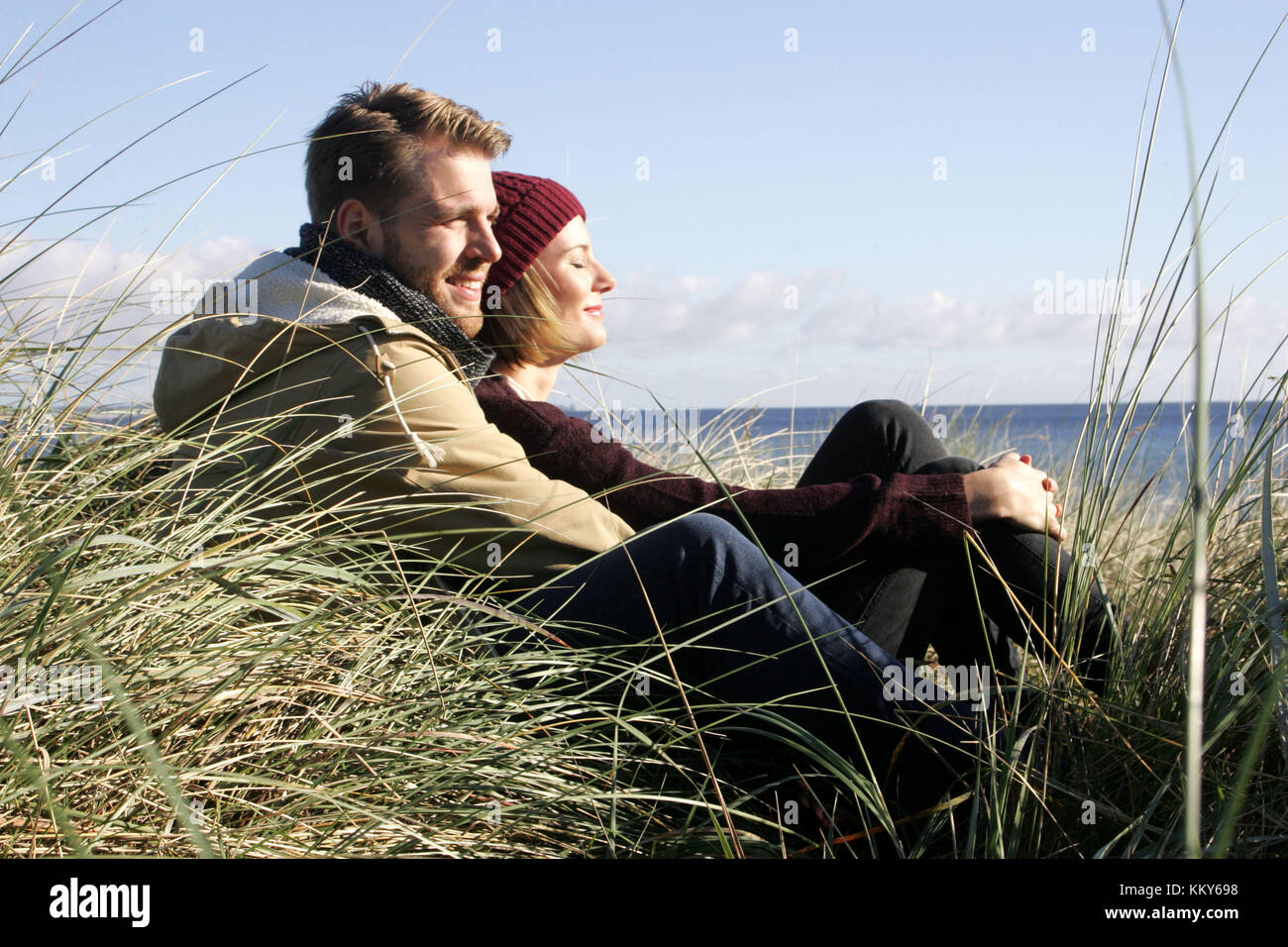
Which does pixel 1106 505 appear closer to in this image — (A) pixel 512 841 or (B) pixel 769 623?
(B) pixel 769 623

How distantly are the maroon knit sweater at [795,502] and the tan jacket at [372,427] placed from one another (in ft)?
0.76

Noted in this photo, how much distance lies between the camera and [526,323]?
288 centimetres

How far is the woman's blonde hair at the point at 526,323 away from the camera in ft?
9.43

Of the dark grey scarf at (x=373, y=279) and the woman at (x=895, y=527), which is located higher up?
the dark grey scarf at (x=373, y=279)

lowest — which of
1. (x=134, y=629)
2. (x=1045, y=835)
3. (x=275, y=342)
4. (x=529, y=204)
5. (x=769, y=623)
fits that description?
(x=1045, y=835)

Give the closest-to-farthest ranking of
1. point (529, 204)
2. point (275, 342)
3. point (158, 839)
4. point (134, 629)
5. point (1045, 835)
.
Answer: point (158, 839)
point (134, 629)
point (1045, 835)
point (275, 342)
point (529, 204)

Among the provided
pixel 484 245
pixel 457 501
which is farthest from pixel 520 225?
pixel 457 501

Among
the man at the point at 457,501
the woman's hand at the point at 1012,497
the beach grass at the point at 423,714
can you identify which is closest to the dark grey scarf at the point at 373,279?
the man at the point at 457,501

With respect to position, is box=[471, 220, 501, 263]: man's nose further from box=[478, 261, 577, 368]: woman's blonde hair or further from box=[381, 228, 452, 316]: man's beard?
box=[478, 261, 577, 368]: woman's blonde hair

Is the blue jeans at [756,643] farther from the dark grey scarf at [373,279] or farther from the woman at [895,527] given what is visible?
the dark grey scarf at [373,279]

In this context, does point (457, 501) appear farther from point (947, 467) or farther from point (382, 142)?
point (947, 467)
